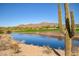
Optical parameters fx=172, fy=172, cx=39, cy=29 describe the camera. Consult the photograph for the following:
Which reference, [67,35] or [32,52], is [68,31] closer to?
[67,35]

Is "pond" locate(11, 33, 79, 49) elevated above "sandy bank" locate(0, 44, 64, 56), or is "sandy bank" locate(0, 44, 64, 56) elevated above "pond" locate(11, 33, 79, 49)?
"pond" locate(11, 33, 79, 49)

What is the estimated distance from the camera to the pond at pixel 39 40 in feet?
5.26

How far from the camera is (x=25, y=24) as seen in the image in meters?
1.63

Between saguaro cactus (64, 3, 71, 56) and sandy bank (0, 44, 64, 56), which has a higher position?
saguaro cactus (64, 3, 71, 56)

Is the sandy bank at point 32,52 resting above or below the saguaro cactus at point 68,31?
below

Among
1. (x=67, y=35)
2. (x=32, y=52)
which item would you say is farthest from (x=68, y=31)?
(x=32, y=52)

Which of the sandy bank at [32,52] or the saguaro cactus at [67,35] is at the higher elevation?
the saguaro cactus at [67,35]

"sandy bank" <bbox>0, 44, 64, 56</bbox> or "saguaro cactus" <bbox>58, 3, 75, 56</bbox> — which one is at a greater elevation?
"saguaro cactus" <bbox>58, 3, 75, 56</bbox>

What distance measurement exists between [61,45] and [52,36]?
119 mm

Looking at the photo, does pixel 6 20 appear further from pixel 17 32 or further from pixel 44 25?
pixel 44 25

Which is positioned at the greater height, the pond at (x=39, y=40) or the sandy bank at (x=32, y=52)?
the pond at (x=39, y=40)

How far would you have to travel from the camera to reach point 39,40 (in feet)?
5.27

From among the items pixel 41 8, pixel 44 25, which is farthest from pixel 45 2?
pixel 44 25

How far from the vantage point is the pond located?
5.26 feet
